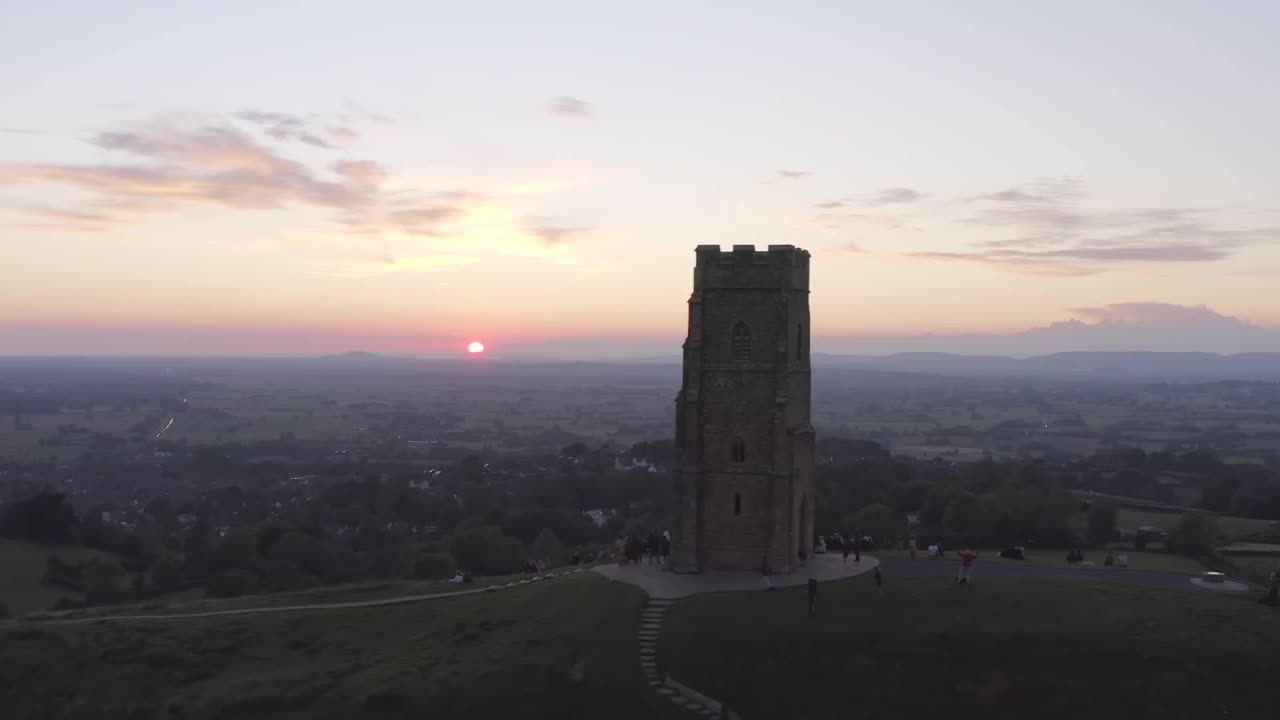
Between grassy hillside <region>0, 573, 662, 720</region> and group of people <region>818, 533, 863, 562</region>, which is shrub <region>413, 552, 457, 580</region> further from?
group of people <region>818, 533, 863, 562</region>

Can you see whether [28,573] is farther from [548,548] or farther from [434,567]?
[548,548]

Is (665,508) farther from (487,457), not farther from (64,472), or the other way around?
(64,472)

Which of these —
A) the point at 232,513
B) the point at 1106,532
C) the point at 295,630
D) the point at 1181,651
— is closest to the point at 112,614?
the point at 295,630

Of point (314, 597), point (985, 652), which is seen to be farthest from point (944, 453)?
point (985, 652)

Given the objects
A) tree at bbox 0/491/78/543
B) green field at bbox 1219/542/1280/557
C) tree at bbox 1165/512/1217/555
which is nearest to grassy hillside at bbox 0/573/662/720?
tree at bbox 1165/512/1217/555

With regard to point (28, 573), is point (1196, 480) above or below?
above

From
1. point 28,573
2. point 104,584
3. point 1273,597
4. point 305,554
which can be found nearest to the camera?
point 1273,597
